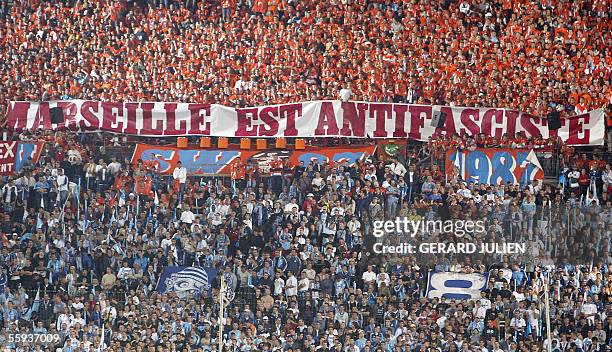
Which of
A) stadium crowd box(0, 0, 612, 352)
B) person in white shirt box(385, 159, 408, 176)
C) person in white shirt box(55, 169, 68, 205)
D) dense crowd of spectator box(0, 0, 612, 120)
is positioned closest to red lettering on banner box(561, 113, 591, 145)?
dense crowd of spectator box(0, 0, 612, 120)

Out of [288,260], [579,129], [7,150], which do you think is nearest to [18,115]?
[7,150]

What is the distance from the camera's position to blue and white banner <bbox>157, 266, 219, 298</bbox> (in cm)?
2323

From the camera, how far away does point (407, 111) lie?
86.2 feet

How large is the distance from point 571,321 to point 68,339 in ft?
31.5

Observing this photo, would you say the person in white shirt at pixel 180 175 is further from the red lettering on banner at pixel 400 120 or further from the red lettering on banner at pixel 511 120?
the red lettering on banner at pixel 511 120

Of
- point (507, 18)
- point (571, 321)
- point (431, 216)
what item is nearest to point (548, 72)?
point (507, 18)

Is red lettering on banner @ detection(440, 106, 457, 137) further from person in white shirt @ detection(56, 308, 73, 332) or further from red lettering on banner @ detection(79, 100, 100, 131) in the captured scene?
person in white shirt @ detection(56, 308, 73, 332)

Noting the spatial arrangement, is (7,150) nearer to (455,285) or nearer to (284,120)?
(284,120)

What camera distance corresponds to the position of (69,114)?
1038 inches

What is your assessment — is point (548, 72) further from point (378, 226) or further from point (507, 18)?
point (378, 226)

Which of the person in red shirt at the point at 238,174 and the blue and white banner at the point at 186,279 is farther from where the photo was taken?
the person in red shirt at the point at 238,174

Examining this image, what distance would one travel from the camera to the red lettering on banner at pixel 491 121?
86.0 feet

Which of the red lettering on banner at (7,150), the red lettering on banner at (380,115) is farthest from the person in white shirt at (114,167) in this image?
the red lettering on banner at (380,115)

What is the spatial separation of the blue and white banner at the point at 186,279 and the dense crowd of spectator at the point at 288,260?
0.23 metres
